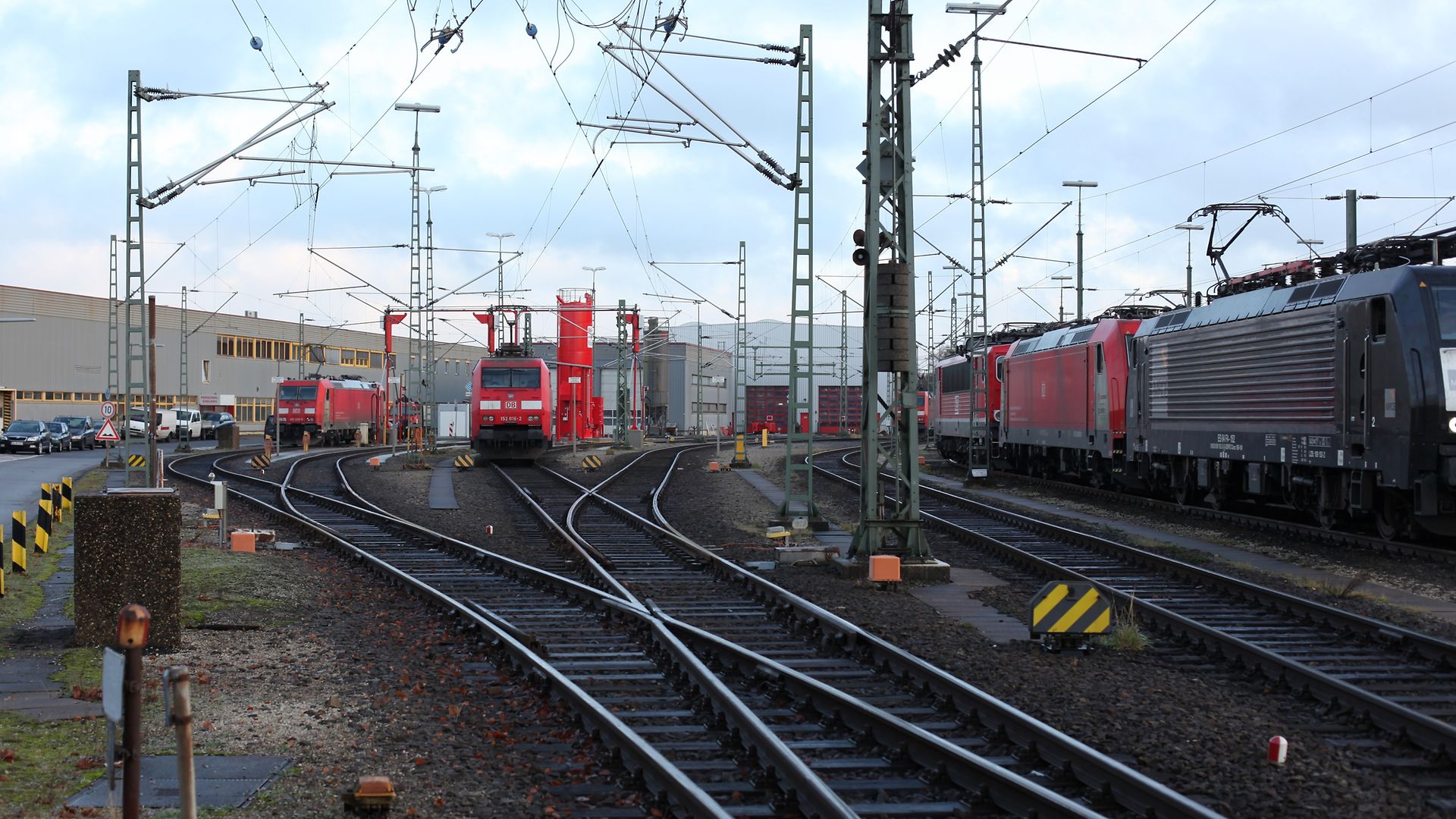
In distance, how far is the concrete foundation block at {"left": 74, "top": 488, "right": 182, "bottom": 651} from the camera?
1072cm

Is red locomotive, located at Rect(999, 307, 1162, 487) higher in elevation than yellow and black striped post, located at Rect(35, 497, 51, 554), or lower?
higher

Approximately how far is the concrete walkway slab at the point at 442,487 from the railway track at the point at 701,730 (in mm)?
13230

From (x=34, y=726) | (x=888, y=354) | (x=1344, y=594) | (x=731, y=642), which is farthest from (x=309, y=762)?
(x=1344, y=594)

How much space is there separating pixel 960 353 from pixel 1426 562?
31.2 m

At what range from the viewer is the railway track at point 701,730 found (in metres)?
6.58

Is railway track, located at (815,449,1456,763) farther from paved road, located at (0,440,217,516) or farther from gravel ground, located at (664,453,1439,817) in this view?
paved road, located at (0,440,217,516)

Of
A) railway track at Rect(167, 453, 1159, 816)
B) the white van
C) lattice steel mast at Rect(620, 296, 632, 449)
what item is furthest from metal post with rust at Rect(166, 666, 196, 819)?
the white van

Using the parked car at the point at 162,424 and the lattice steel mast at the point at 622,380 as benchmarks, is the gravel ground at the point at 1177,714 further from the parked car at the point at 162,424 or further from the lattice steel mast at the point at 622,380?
the parked car at the point at 162,424

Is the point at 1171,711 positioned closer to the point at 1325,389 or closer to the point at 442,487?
the point at 1325,389

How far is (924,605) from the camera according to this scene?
13.6 m

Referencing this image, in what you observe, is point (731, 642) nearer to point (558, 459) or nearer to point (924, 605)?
point (924, 605)

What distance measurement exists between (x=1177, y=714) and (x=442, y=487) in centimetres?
2639

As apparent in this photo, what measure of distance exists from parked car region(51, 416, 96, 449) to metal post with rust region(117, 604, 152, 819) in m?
59.6

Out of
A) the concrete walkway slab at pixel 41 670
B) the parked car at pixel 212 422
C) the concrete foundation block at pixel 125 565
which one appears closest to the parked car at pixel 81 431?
the parked car at pixel 212 422
